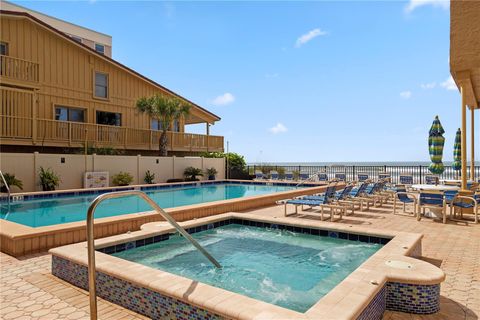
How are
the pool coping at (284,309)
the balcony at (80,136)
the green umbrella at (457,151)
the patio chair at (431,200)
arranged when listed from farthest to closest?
the balcony at (80,136) → the green umbrella at (457,151) → the patio chair at (431,200) → the pool coping at (284,309)

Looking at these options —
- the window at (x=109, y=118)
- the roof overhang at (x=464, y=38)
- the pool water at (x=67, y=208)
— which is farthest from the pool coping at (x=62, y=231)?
the window at (x=109, y=118)

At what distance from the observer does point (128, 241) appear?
210 inches

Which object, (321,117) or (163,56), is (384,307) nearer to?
(163,56)

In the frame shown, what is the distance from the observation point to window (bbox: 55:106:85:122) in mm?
17000

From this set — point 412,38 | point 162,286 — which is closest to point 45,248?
point 162,286

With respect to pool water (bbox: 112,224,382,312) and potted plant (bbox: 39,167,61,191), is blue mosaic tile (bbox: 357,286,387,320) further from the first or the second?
potted plant (bbox: 39,167,61,191)

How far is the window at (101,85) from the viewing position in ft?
61.1

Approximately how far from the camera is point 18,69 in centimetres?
1474

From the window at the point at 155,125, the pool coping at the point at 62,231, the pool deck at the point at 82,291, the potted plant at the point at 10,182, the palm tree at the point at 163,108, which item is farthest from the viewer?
the window at the point at 155,125

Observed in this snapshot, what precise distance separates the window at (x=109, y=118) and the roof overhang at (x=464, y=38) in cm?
1691

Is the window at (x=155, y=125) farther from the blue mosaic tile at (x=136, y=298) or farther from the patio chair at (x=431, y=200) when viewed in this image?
the blue mosaic tile at (x=136, y=298)

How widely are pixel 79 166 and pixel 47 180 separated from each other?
1.66 meters

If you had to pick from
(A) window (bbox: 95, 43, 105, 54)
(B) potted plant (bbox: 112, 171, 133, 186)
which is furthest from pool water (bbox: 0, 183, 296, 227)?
(A) window (bbox: 95, 43, 105, 54)

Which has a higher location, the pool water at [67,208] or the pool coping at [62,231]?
the pool coping at [62,231]
